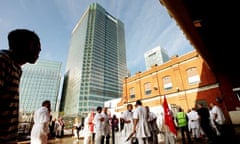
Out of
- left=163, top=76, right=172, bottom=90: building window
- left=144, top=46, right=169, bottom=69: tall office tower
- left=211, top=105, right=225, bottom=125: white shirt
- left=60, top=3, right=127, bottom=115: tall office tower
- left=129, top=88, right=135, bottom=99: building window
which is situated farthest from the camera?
left=144, top=46, right=169, bottom=69: tall office tower

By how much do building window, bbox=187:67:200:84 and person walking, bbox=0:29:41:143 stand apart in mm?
17500

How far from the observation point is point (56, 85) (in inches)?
3314

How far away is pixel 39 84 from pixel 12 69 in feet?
306

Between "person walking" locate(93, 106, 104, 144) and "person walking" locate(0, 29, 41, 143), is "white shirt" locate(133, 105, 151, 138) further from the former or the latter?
"person walking" locate(0, 29, 41, 143)

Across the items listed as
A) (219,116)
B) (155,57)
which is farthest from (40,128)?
(155,57)

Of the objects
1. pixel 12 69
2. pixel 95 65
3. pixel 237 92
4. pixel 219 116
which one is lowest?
pixel 219 116

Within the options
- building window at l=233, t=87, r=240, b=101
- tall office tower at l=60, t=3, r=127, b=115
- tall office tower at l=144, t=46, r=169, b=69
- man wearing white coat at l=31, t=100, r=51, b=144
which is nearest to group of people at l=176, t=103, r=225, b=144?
man wearing white coat at l=31, t=100, r=51, b=144

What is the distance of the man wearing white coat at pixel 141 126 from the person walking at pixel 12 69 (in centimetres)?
365

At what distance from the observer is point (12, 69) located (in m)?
1.03

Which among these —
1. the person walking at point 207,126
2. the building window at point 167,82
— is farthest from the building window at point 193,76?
the person walking at point 207,126

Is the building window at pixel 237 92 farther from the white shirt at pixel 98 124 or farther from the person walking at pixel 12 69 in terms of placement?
the person walking at pixel 12 69

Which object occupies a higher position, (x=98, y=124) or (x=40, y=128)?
(x=40, y=128)

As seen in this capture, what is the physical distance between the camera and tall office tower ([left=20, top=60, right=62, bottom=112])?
74606 mm

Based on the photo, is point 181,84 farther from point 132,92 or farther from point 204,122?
point 204,122
